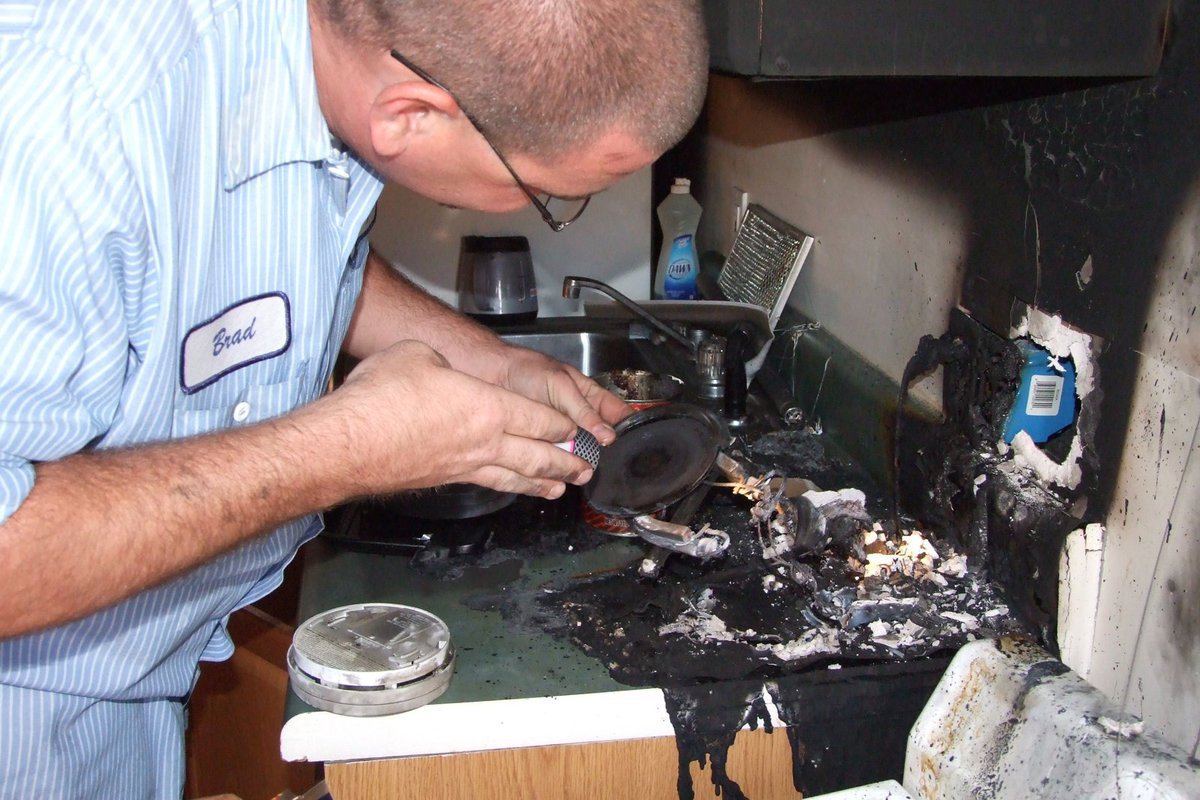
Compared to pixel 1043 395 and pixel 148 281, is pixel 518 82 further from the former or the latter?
pixel 1043 395

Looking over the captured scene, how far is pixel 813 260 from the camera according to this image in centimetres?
205

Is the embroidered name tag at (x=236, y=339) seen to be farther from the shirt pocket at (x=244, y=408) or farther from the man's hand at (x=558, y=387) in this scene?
the man's hand at (x=558, y=387)

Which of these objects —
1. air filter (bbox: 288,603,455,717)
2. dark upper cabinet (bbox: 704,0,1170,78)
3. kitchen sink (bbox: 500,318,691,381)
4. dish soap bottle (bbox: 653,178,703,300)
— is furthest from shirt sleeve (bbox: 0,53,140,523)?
dish soap bottle (bbox: 653,178,703,300)

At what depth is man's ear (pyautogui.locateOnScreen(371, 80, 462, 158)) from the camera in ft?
3.19

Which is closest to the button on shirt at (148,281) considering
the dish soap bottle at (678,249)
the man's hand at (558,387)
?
the man's hand at (558,387)

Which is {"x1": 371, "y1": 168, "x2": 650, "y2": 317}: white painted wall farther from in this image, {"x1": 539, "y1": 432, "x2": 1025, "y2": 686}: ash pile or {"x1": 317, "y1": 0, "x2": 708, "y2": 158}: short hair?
{"x1": 317, "y1": 0, "x2": 708, "y2": 158}: short hair

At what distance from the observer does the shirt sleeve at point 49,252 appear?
2.63 feet

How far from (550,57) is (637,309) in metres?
1.25

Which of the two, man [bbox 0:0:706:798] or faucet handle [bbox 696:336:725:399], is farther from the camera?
faucet handle [bbox 696:336:725:399]

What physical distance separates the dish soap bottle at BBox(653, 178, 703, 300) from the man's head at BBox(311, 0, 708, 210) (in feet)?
4.97

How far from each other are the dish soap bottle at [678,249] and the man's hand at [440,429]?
4.67ft

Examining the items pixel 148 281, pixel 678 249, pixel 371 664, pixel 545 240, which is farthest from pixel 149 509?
pixel 678 249

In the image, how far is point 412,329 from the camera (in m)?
1.57

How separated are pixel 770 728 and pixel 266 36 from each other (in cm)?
90
